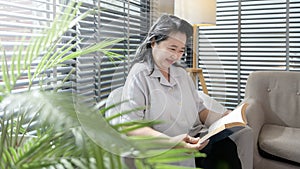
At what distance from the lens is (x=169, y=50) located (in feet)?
1.40

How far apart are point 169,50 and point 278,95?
1.86 meters

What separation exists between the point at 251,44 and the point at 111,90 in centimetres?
255

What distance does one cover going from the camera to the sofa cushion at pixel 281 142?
169 centimetres

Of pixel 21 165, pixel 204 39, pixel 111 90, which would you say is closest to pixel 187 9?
pixel 204 39

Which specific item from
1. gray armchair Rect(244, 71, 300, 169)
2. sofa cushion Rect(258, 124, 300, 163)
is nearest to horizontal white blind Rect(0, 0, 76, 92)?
gray armchair Rect(244, 71, 300, 169)

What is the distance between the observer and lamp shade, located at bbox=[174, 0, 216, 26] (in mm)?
422

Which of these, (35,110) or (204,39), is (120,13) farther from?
(35,110)

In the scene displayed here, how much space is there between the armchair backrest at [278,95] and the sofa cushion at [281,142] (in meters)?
0.09

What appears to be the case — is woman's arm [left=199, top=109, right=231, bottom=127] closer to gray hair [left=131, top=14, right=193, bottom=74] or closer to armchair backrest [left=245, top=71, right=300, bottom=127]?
gray hair [left=131, top=14, right=193, bottom=74]

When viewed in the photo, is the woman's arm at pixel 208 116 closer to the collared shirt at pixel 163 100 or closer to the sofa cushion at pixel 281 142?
the collared shirt at pixel 163 100

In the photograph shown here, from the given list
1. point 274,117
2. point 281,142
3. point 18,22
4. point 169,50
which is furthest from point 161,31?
point 274,117

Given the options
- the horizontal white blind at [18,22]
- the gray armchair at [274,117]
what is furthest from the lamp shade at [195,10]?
the gray armchair at [274,117]

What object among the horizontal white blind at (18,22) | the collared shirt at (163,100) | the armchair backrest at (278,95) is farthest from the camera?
the armchair backrest at (278,95)

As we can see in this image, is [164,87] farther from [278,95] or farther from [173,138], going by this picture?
[278,95]
